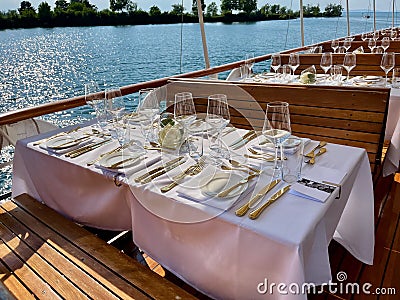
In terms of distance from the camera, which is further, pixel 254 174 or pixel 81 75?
pixel 81 75

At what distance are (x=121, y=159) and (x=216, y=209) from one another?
1.84 feet

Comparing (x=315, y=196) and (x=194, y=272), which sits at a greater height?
(x=315, y=196)

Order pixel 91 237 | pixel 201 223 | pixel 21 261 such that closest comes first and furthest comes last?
pixel 201 223 → pixel 21 261 → pixel 91 237

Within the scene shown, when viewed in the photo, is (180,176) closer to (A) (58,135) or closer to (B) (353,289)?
(A) (58,135)

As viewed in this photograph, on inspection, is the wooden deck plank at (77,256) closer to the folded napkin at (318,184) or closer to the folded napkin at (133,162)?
the folded napkin at (133,162)

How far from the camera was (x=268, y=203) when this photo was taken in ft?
3.30

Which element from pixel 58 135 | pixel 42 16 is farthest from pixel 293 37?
pixel 58 135

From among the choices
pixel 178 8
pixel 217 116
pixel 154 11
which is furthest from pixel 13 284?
pixel 154 11

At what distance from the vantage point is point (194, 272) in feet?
3.70

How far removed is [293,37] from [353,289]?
84.8 feet

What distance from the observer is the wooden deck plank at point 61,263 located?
1.15 meters

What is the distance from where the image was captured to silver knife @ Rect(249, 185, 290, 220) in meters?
0.95

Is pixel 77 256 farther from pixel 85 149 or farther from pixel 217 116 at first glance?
pixel 217 116

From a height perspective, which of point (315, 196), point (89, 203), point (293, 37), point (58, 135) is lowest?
point (89, 203)
